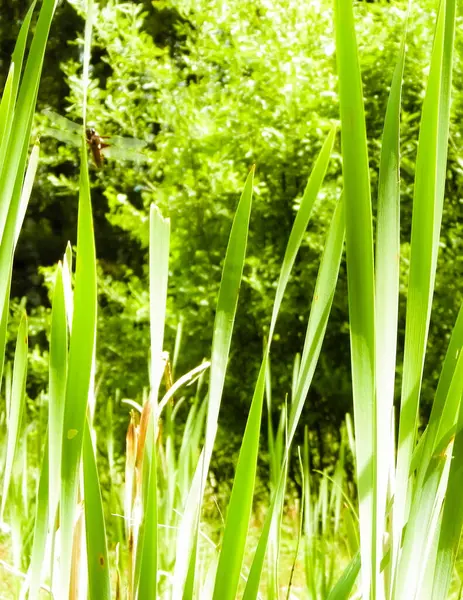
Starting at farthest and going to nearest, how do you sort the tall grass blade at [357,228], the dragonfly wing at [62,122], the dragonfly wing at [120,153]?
the dragonfly wing at [120,153] → the dragonfly wing at [62,122] → the tall grass blade at [357,228]

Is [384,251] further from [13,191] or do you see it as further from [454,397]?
[13,191]

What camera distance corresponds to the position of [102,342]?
3438mm

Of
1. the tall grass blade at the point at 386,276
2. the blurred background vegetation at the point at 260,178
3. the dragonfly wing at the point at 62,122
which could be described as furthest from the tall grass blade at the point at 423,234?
the blurred background vegetation at the point at 260,178

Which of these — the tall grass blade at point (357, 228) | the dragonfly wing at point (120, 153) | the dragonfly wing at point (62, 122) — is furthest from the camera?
the dragonfly wing at point (120, 153)

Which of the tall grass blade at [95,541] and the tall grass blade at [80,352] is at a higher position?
the tall grass blade at [80,352]

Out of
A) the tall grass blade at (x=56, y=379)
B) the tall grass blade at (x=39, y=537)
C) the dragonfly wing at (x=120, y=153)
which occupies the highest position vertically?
the dragonfly wing at (x=120, y=153)

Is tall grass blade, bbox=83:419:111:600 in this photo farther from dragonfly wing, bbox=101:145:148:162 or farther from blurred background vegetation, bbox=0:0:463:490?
Result: blurred background vegetation, bbox=0:0:463:490

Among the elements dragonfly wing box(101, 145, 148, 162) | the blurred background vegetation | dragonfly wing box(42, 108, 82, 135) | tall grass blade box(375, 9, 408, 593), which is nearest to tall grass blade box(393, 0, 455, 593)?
tall grass blade box(375, 9, 408, 593)

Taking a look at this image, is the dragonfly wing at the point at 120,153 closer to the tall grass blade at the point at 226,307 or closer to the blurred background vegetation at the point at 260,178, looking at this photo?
the blurred background vegetation at the point at 260,178

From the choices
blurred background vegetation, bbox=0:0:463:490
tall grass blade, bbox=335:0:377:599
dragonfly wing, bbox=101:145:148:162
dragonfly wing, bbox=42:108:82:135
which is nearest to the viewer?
tall grass blade, bbox=335:0:377:599

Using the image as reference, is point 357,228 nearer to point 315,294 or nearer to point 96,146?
point 315,294

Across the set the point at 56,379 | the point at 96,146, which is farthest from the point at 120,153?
the point at 56,379

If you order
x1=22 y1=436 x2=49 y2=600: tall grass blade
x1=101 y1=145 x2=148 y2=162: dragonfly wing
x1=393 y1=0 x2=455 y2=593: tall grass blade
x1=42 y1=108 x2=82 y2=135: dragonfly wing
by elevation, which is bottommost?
x1=22 y1=436 x2=49 y2=600: tall grass blade

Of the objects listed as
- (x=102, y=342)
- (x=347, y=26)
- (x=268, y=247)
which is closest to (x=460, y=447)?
(x=347, y=26)
